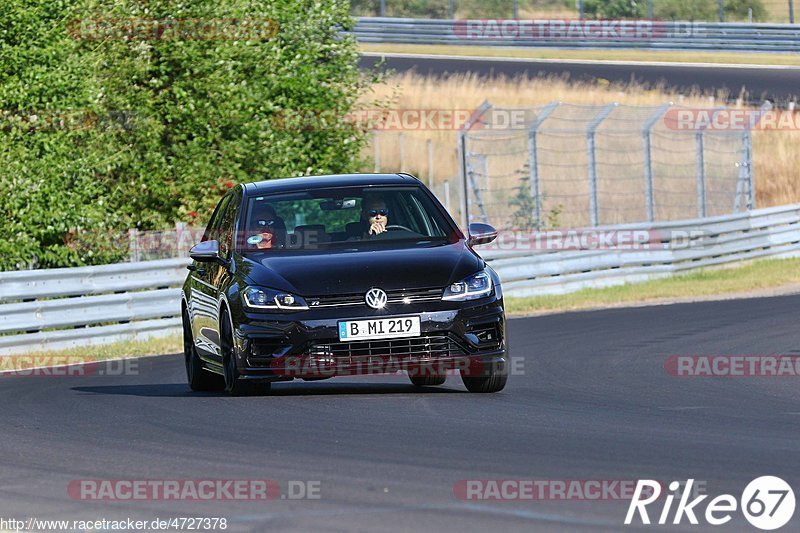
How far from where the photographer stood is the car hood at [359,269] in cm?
1031

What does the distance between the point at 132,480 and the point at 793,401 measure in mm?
4933

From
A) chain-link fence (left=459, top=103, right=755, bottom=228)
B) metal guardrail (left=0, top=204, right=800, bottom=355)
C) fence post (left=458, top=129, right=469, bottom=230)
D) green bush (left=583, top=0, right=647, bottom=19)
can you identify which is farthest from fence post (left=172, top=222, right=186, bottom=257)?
green bush (left=583, top=0, right=647, bottom=19)

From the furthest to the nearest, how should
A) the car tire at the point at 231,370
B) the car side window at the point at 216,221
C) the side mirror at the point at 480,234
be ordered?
1. the car side window at the point at 216,221
2. the side mirror at the point at 480,234
3. the car tire at the point at 231,370

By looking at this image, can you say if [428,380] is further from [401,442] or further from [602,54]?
[602,54]

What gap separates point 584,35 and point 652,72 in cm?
562

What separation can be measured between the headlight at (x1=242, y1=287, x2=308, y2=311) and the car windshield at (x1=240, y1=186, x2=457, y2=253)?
2.17ft

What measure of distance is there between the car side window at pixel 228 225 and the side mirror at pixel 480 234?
5.69 feet

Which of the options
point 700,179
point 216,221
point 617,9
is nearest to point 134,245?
point 216,221

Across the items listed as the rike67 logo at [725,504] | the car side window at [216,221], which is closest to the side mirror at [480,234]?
the car side window at [216,221]

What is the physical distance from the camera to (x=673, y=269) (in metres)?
26.4

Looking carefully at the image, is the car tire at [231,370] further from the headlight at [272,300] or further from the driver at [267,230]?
the driver at [267,230]

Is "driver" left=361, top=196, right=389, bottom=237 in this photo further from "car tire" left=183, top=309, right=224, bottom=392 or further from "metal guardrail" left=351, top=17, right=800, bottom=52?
"metal guardrail" left=351, top=17, right=800, bottom=52

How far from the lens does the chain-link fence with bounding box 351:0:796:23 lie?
2207 inches

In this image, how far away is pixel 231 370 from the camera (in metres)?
11.0
